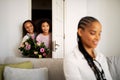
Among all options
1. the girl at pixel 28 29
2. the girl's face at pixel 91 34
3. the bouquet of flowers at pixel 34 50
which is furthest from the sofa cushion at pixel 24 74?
the girl at pixel 28 29

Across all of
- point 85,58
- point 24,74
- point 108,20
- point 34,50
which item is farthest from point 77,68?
point 108,20

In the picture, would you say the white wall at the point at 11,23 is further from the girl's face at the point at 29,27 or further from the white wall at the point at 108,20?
the white wall at the point at 108,20

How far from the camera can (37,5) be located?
4273mm

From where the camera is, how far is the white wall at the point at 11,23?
3586 mm

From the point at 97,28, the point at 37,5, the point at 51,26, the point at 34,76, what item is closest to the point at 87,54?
the point at 97,28

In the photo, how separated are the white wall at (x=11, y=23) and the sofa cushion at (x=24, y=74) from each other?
1.47m

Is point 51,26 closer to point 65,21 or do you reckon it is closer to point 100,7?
point 65,21

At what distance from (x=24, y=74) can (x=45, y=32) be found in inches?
61.5

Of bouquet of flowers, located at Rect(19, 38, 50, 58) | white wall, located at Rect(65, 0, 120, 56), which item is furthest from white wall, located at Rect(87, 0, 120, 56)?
bouquet of flowers, located at Rect(19, 38, 50, 58)

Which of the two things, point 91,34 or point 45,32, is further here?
point 45,32

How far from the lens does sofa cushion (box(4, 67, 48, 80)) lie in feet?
6.98

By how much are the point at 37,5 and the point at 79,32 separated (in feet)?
9.53

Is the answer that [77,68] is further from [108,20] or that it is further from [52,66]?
[108,20]

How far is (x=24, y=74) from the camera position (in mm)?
2145
